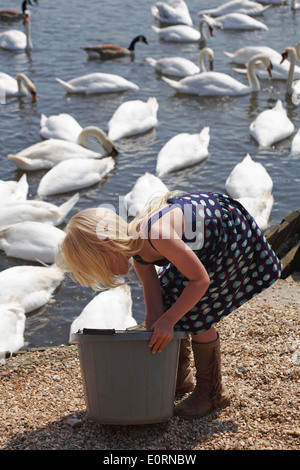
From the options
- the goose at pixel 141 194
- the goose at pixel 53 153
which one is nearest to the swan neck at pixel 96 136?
the goose at pixel 53 153

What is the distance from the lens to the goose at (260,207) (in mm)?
8625

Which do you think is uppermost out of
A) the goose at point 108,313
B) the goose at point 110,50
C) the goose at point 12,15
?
the goose at point 12,15

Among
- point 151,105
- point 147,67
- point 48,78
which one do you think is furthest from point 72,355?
point 147,67

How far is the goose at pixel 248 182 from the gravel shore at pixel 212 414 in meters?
4.23

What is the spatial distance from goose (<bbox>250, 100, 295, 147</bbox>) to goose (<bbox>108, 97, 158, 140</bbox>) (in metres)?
1.84

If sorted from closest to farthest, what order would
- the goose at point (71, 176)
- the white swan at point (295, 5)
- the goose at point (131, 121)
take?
the goose at point (71, 176), the goose at point (131, 121), the white swan at point (295, 5)

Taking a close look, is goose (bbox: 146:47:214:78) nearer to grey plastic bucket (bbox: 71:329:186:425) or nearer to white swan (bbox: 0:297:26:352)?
white swan (bbox: 0:297:26:352)

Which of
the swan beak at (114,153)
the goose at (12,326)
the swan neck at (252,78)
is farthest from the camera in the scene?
the swan neck at (252,78)

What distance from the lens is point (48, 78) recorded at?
596 inches

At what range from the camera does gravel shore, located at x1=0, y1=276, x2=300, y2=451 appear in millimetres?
3791

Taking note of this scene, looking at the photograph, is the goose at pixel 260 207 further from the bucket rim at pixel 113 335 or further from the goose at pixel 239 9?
the goose at pixel 239 9

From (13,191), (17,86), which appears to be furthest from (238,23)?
(13,191)

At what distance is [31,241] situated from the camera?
808cm
